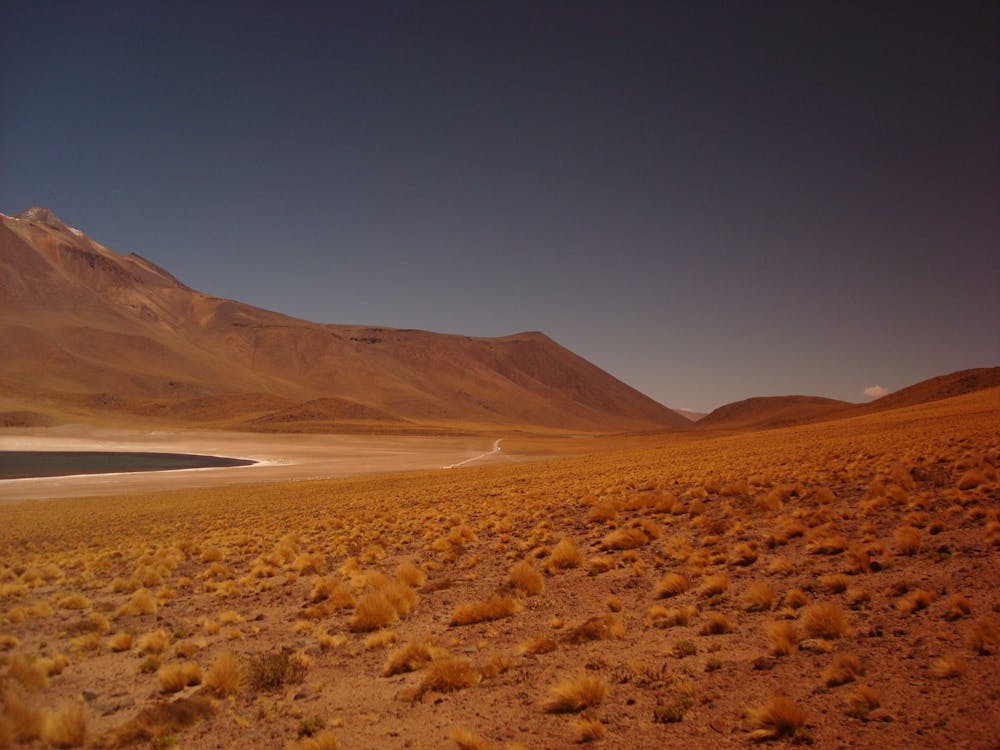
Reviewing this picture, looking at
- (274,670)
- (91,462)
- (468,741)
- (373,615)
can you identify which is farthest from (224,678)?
(91,462)

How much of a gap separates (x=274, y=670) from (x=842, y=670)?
19.9ft

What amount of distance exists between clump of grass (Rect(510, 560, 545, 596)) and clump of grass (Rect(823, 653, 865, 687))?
5.03m

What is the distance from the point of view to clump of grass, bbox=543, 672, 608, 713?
5.66 metres

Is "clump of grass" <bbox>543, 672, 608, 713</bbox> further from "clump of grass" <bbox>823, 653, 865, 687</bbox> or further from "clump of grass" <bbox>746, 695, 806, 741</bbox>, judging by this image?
"clump of grass" <bbox>823, 653, 865, 687</bbox>

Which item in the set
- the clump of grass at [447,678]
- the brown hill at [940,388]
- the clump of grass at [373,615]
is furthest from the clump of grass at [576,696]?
the brown hill at [940,388]

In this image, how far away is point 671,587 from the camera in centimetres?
899

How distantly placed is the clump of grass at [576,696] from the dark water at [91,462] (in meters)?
58.0

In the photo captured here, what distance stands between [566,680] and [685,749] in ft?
5.09

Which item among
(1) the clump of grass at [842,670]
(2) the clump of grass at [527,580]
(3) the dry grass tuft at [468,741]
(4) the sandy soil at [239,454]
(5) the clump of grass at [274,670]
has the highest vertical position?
(4) the sandy soil at [239,454]

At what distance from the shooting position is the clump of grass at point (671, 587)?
29.5 feet

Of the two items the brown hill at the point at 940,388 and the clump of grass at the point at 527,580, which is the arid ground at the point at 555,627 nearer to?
the clump of grass at the point at 527,580

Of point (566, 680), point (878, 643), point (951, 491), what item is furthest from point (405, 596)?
point (951, 491)

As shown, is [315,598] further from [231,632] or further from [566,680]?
[566,680]

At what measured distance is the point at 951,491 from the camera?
13.0m
